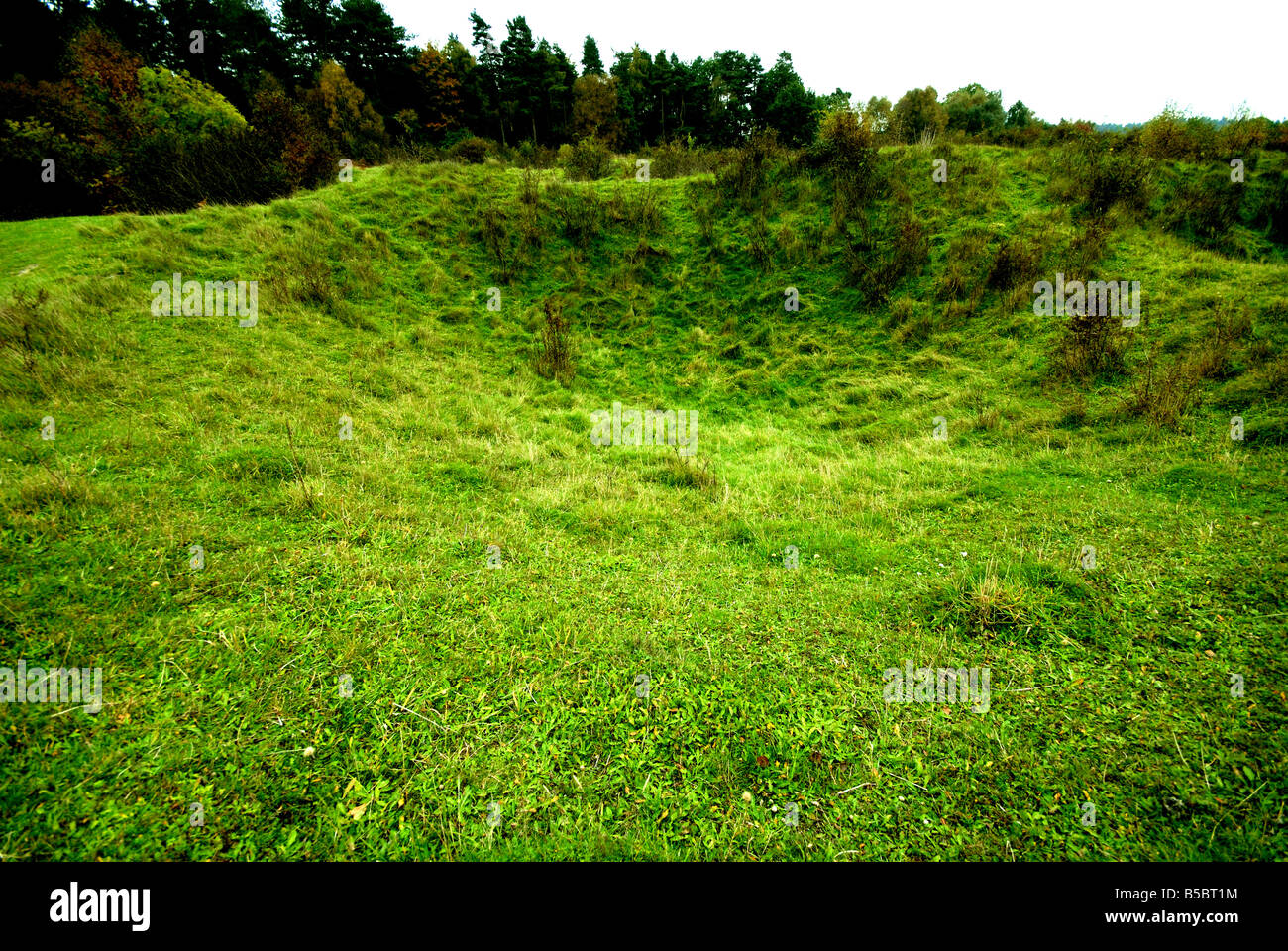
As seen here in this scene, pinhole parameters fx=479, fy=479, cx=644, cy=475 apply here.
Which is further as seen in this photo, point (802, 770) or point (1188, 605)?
point (1188, 605)

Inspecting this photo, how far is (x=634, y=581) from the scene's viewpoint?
524 cm

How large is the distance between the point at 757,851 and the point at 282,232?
17093 mm

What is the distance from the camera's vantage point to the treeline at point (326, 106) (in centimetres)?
1638

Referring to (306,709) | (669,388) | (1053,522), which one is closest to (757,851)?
(306,709)

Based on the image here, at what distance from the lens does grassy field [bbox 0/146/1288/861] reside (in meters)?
2.92

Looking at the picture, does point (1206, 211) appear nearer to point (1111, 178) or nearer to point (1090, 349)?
point (1111, 178)

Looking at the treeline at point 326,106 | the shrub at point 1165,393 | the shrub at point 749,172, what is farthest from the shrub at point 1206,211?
the shrub at point 749,172

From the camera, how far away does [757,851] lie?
2.81m

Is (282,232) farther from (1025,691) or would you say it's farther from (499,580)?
(1025,691)

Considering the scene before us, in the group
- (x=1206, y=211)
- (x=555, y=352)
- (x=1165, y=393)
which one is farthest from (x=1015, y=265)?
(x=555, y=352)

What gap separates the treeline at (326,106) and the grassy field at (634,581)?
7.54 metres

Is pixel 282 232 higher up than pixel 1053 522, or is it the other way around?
pixel 282 232
